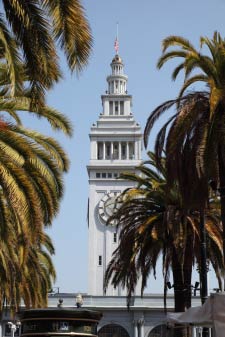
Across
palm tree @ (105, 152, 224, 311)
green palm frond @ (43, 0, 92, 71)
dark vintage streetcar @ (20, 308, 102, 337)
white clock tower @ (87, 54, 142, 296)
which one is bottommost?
dark vintage streetcar @ (20, 308, 102, 337)

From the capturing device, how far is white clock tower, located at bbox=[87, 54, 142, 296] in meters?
82.6

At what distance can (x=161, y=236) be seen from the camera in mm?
28922

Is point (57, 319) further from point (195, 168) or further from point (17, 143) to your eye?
point (195, 168)

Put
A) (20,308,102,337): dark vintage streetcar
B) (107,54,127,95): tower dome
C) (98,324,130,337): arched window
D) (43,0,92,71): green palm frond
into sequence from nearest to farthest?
(20,308,102,337): dark vintage streetcar, (43,0,92,71): green palm frond, (98,324,130,337): arched window, (107,54,127,95): tower dome

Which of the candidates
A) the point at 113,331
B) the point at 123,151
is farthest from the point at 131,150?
the point at 113,331

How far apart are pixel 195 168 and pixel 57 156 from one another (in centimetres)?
428

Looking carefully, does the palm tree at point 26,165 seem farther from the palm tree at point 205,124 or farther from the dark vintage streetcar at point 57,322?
the dark vintage streetcar at point 57,322

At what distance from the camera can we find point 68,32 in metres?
13.6

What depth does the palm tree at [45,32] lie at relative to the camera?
1345 centimetres

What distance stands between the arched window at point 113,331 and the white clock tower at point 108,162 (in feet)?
19.5

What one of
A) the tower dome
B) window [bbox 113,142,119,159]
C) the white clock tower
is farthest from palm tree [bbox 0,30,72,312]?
the tower dome

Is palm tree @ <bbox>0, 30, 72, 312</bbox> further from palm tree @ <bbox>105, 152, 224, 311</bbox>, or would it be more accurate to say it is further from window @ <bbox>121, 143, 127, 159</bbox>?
window @ <bbox>121, 143, 127, 159</bbox>

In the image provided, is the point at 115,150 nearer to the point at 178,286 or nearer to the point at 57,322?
the point at 178,286

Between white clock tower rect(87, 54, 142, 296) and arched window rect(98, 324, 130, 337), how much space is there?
593 centimetres
